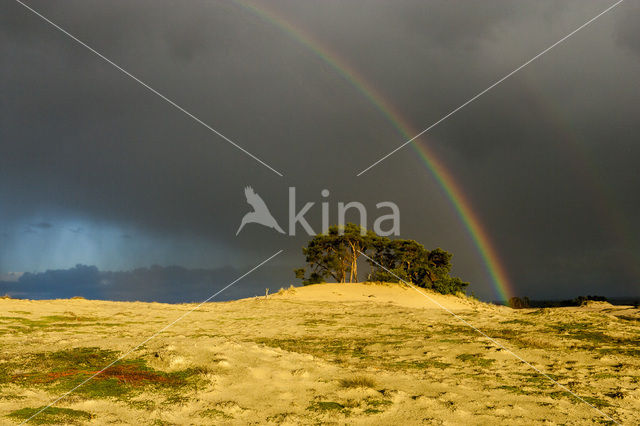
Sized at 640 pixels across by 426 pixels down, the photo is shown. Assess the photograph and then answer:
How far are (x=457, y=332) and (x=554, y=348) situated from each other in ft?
12.4

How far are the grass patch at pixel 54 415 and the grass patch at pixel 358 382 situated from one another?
4636 millimetres

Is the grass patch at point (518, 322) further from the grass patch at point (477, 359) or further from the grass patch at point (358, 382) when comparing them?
the grass patch at point (358, 382)

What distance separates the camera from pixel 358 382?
8469 mm

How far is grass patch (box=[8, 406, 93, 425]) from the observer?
20.3ft

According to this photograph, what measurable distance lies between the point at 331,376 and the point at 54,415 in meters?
5.25

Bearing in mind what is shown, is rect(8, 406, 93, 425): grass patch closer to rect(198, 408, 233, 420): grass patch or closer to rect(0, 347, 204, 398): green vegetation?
rect(0, 347, 204, 398): green vegetation

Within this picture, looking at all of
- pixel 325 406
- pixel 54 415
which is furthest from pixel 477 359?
pixel 54 415

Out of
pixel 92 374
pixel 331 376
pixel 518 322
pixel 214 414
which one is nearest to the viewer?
pixel 214 414

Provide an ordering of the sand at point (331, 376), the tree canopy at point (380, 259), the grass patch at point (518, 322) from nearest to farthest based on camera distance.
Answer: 1. the sand at point (331, 376)
2. the grass patch at point (518, 322)
3. the tree canopy at point (380, 259)

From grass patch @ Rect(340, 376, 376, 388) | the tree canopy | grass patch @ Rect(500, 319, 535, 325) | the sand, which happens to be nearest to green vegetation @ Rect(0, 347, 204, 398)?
the sand

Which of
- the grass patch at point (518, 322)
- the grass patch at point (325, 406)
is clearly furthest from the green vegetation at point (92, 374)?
the grass patch at point (518, 322)

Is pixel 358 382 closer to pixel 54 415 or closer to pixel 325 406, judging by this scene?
pixel 325 406

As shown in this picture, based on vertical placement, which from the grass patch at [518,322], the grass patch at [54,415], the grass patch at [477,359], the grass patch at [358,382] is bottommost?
the grass patch at [54,415]

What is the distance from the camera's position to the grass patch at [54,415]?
620cm
